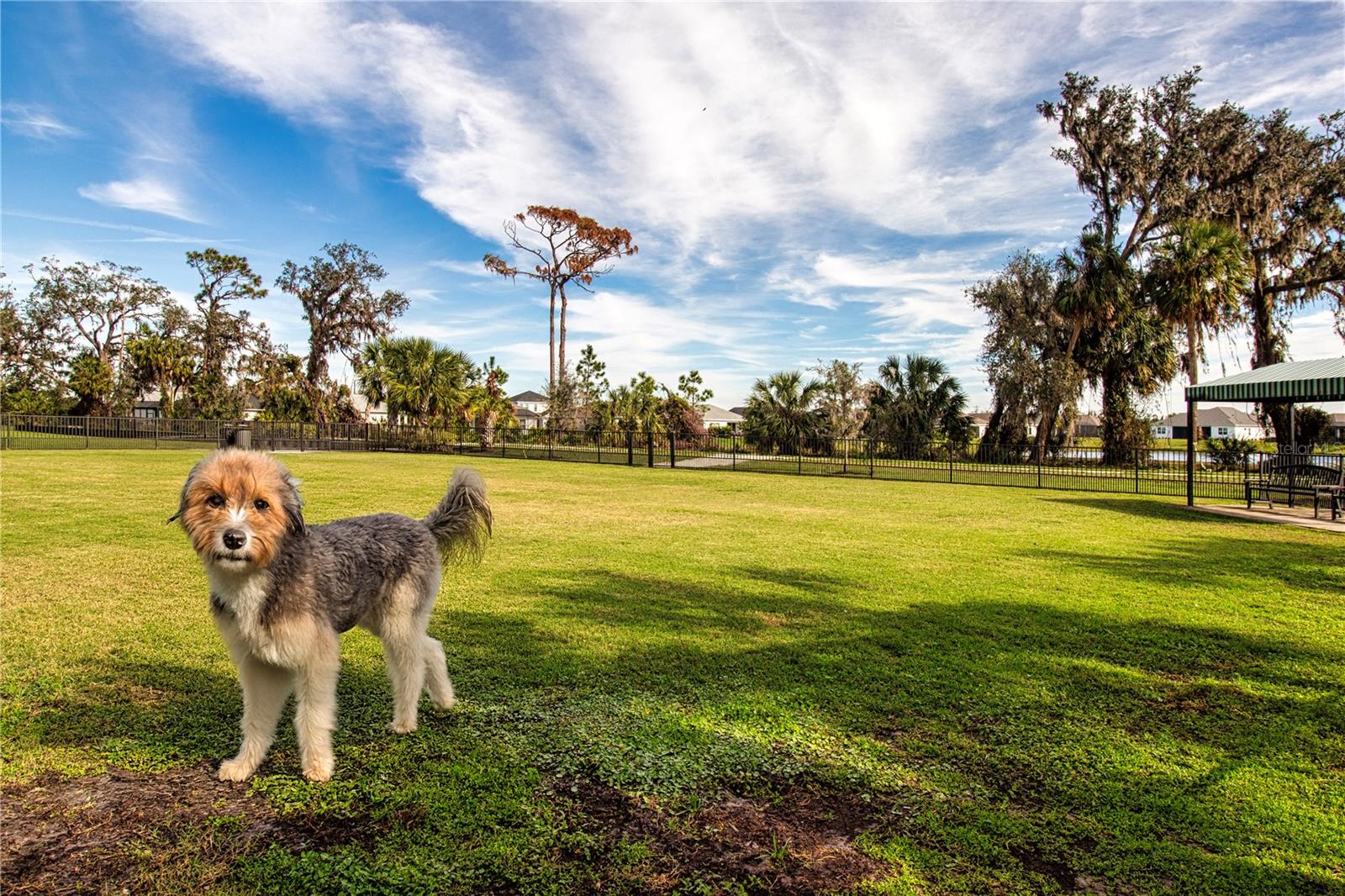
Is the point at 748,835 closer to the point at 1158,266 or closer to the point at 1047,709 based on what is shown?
the point at 1047,709

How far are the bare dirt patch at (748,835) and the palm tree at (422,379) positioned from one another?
3805 centimetres

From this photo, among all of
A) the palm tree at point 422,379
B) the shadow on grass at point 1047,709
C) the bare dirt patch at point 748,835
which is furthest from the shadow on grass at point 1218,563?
Answer: the palm tree at point 422,379

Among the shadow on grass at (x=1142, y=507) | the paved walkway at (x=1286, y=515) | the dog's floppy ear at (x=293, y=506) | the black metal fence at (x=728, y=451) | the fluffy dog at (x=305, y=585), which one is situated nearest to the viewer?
the fluffy dog at (x=305, y=585)

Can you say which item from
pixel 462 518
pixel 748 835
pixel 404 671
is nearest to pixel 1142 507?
pixel 748 835

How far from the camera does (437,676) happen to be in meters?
3.66

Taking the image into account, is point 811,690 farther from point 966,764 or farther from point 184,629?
point 184,629

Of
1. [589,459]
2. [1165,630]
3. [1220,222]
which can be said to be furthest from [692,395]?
[1165,630]

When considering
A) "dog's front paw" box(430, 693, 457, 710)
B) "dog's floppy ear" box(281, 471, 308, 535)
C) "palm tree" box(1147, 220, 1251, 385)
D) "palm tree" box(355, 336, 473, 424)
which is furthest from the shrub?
"palm tree" box(355, 336, 473, 424)

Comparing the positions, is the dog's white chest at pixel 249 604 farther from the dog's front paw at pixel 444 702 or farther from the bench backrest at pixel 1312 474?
the bench backrest at pixel 1312 474

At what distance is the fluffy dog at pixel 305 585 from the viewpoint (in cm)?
264

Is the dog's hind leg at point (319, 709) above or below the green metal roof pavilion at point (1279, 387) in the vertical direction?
below

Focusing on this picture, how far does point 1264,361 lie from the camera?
1224 inches

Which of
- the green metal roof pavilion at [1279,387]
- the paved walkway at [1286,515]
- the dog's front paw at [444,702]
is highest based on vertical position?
the green metal roof pavilion at [1279,387]

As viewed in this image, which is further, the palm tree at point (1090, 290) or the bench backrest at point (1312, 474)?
the palm tree at point (1090, 290)
